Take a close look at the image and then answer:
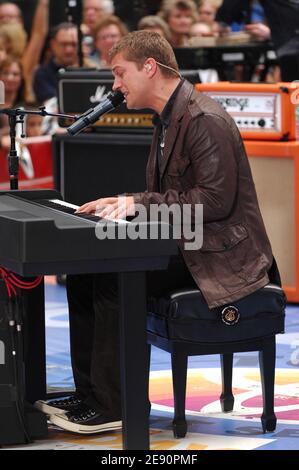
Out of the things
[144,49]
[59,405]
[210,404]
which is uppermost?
[144,49]

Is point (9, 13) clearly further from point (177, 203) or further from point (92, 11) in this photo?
point (177, 203)

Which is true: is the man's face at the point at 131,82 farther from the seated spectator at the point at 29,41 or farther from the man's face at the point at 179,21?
the man's face at the point at 179,21

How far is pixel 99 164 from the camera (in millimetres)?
7246

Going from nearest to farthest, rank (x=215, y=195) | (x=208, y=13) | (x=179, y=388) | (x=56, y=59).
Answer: (x=215, y=195)
(x=179, y=388)
(x=56, y=59)
(x=208, y=13)

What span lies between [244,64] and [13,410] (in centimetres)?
482

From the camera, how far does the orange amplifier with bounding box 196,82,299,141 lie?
6688mm

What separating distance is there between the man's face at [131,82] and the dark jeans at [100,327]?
615 millimetres

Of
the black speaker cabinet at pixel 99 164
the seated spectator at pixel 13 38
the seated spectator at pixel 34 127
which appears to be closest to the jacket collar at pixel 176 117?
the black speaker cabinet at pixel 99 164

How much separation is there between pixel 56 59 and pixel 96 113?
554cm

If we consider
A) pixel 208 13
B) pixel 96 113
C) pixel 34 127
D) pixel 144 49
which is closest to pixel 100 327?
pixel 96 113

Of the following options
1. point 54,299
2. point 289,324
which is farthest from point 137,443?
point 54,299

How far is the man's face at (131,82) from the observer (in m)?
4.35
